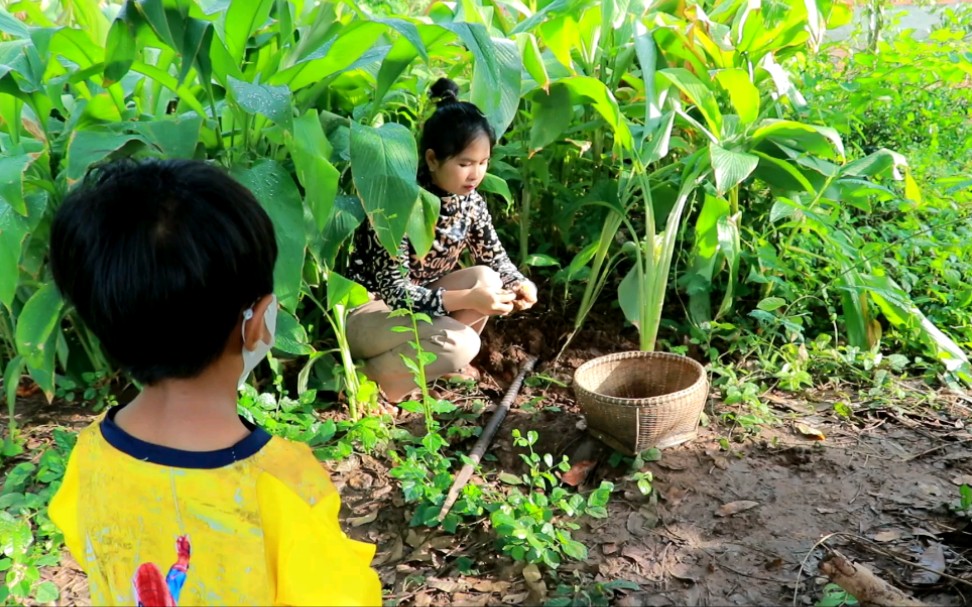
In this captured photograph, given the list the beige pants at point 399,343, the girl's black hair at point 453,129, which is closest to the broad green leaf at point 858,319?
the beige pants at point 399,343

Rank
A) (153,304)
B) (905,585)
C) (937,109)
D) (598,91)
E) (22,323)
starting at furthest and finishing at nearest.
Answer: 1. (937,109)
2. (598,91)
3. (22,323)
4. (905,585)
5. (153,304)

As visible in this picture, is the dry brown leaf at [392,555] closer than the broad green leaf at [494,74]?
No

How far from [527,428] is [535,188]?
91cm

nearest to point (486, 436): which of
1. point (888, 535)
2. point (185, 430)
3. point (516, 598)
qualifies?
point (516, 598)

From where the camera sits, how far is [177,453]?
3.21 feet

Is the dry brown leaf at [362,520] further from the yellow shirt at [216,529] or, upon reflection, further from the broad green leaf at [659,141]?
the broad green leaf at [659,141]

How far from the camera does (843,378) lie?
259cm

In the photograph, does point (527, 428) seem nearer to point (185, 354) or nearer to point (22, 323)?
point (22, 323)

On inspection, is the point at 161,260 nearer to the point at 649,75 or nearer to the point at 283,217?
the point at 283,217

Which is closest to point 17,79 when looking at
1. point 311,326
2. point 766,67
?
point 311,326

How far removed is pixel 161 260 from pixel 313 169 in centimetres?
95

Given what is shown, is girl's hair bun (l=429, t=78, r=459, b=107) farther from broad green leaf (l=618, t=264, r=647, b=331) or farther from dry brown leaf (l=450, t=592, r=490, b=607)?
dry brown leaf (l=450, t=592, r=490, b=607)

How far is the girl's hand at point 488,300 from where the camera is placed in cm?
235

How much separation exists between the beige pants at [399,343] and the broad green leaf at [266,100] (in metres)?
0.80
